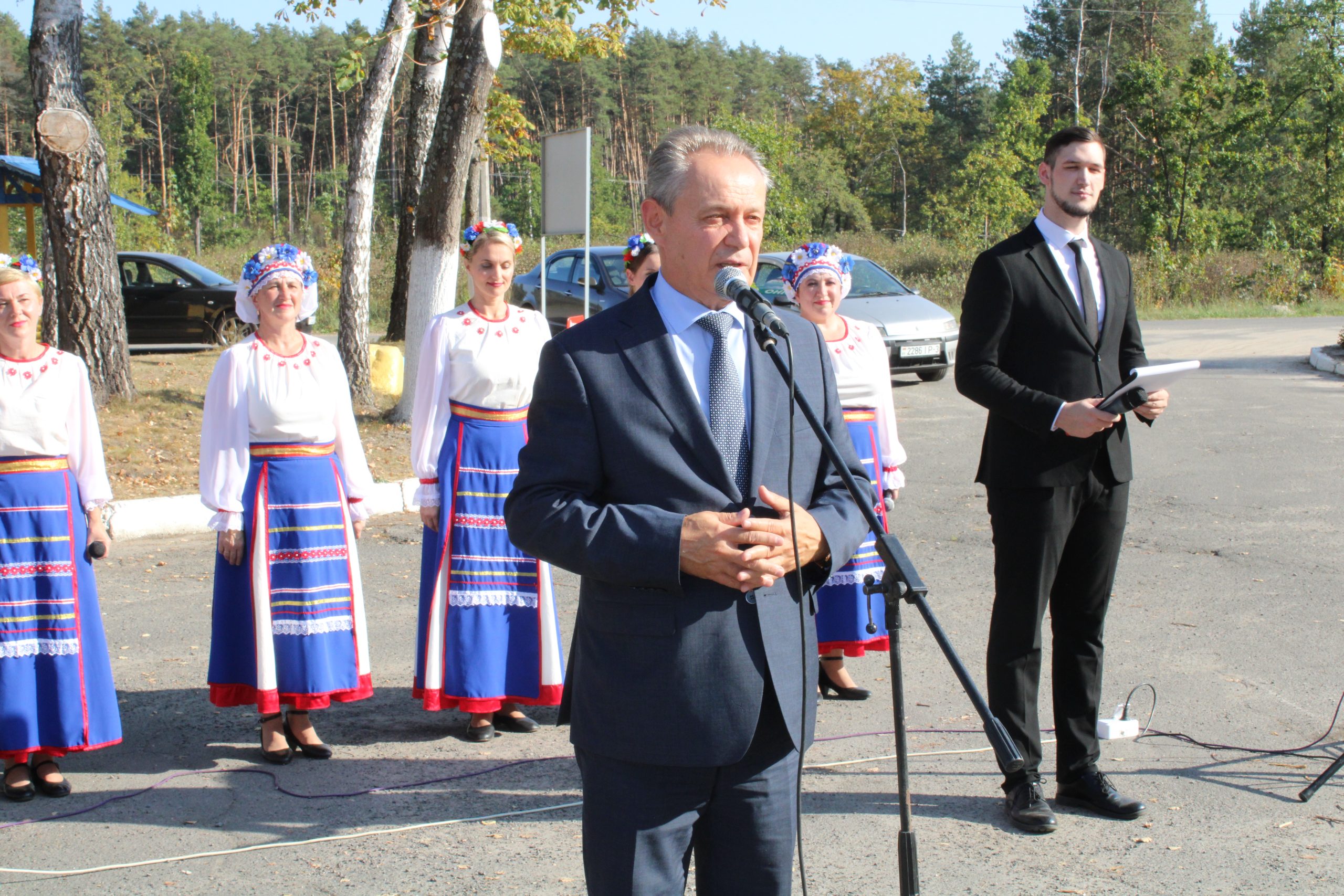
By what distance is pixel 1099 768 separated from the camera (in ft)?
14.4

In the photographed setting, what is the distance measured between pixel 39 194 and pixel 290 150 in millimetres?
59618

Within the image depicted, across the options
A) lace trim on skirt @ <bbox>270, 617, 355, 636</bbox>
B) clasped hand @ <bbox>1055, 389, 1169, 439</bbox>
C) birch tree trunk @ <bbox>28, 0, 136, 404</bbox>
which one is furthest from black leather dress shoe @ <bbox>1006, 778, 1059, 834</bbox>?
birch tree trunk @ <bbox>28, 0, 136, 404</bbox>

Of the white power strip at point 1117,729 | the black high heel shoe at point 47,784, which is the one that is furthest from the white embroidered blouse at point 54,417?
the white power strip at point 1117,729

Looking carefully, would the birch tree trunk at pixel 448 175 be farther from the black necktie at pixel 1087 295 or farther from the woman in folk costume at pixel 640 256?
the black necktie at pixel 1087 295

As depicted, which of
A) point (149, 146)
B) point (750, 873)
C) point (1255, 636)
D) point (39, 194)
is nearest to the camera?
point (750, 873)

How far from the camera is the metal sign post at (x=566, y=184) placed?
33.0 feet

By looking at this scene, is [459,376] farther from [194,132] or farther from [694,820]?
[194,132]

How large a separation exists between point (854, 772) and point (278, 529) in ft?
7.90

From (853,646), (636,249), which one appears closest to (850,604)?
(853,646)

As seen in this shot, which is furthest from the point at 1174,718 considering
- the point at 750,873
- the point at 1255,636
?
the point at 750,873

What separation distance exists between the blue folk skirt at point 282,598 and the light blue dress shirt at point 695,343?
2889 millimetres

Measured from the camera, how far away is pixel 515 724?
512 cm

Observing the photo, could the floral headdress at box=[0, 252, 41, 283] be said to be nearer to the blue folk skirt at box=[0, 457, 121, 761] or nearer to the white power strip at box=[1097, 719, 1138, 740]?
the blue folk skirt at box=[0, 457, 121, 761]

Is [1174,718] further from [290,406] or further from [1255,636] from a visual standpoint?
[290,406]
